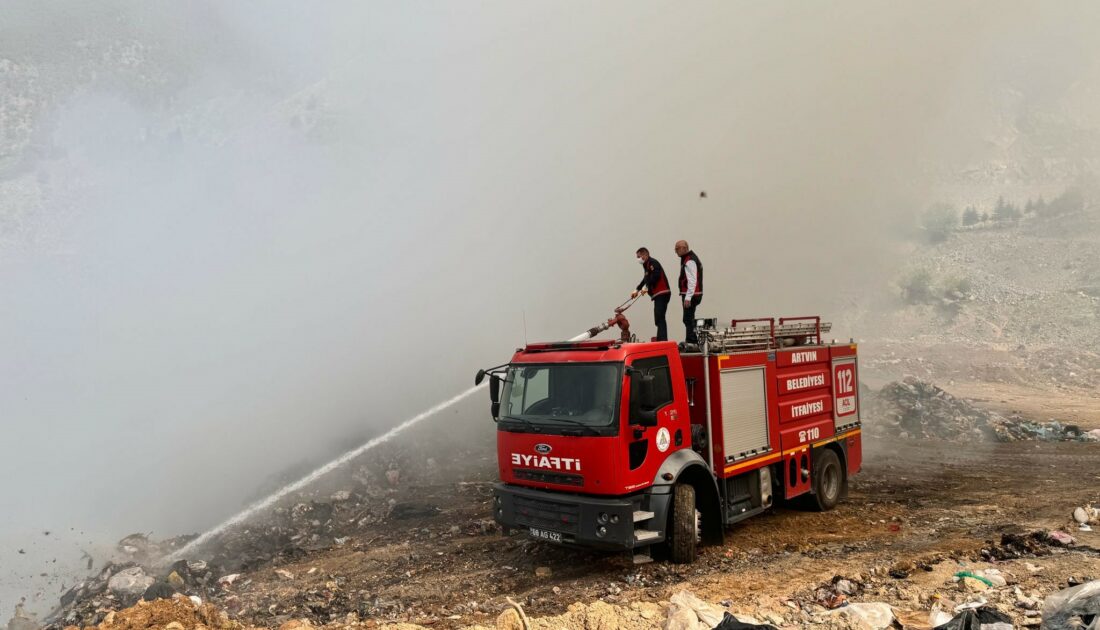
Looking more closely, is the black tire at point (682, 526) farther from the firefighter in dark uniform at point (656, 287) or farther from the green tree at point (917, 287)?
the green tree at point (917, 287)

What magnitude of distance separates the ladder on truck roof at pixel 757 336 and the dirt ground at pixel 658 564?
85.9 inches

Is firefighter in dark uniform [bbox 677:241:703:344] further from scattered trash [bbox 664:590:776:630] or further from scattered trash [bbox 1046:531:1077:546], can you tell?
scattered trash [bbox 1046:531:1077:546]

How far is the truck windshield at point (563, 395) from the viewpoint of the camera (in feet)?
20.1

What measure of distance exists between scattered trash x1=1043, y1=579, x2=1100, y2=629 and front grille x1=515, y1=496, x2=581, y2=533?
11.2ft

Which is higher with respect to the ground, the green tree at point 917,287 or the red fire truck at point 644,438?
the green tree at point 917,287

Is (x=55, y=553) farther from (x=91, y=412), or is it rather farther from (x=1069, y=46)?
(x=1069, y=46)

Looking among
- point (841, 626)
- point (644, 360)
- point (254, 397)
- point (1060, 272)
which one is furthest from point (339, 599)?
point (1060, 272)

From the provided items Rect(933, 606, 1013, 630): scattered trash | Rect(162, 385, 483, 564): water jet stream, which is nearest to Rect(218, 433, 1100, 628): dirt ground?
Rect(933, 606, 1013, 630): scattered trash

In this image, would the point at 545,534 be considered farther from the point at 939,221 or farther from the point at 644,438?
the point at 939,221

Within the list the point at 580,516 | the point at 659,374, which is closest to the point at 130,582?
the point at 580,516

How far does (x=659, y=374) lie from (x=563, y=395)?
0.97 metres

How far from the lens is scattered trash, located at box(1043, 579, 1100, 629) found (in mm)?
3891

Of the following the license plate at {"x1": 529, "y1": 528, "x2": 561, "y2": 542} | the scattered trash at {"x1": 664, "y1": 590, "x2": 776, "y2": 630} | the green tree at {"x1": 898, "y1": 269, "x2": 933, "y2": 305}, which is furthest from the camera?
the green tree at {"x1": 898, "y1": 269, "x2": 933, "y2": 305}

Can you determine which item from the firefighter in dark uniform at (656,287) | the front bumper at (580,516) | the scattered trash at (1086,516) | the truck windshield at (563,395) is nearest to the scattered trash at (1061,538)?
the scattered trash at (1086,516)
